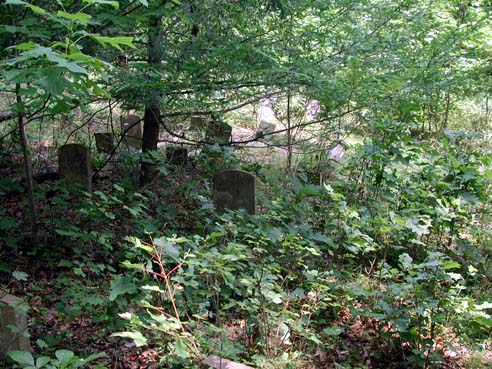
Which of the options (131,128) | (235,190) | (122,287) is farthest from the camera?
(131,128)

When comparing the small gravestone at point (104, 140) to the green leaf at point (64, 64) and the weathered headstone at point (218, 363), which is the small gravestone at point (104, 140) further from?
the green leaf at point (64, 64)

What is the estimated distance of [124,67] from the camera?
4723 mm

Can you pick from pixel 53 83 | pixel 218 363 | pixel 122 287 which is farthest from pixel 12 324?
pixel 53 83

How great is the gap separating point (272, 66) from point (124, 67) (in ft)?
4.70

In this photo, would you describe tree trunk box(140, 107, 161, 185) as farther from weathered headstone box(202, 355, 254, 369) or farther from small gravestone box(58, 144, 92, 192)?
weathered headstone box(202, 355, 254, 369)

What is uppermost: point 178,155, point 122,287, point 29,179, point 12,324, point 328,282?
point 178,155

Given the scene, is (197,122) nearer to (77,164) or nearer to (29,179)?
(77,164)

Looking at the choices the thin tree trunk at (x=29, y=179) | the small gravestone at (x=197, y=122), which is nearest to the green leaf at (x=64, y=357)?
the thin tree trunk at (x=29, y=179)

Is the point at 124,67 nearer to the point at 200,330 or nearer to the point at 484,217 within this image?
the point at 200,330

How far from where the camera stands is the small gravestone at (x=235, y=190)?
15.9 feet

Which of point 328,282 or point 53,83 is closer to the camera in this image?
point 53,83

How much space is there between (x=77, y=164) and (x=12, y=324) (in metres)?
2.66

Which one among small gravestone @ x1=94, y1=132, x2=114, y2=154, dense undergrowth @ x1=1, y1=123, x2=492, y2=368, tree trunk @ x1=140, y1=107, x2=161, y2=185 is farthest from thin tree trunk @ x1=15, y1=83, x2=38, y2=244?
small gravestone @ x1=94, y1=132, x2=114, y2=154

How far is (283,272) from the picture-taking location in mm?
4328
